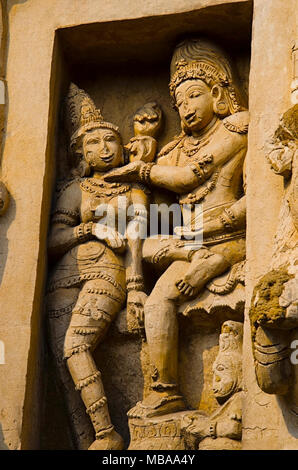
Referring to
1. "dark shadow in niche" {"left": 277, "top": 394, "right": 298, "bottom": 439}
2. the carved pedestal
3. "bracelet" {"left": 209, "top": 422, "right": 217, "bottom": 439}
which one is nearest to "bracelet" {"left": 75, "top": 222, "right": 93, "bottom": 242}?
the carved pedestal

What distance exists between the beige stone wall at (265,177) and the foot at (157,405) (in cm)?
62

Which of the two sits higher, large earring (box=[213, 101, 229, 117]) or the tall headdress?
the tall headdress

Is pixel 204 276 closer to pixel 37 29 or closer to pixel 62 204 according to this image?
pixel 62 204

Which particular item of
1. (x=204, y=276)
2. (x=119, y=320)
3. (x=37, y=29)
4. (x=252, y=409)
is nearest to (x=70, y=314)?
(x=119, y=320)

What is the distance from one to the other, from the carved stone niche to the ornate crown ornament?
11 cm

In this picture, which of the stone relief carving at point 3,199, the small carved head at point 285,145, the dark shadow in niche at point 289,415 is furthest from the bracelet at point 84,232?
the dark shadow in niche at point 289,415

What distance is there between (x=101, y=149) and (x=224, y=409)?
2.04 metres

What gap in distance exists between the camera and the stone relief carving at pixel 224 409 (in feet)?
→ 22.9

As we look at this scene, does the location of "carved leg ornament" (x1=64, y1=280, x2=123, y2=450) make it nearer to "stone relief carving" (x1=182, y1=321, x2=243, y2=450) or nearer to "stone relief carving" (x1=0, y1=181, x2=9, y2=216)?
"stone relief carving" (x1=182, y1=321, x2=243, y2=450)

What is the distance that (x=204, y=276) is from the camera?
24.4ft

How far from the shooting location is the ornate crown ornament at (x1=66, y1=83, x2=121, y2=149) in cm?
812

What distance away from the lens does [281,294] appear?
20.7ft

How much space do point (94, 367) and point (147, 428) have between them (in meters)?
0.53

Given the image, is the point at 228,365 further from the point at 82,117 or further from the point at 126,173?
the point at 82,117
